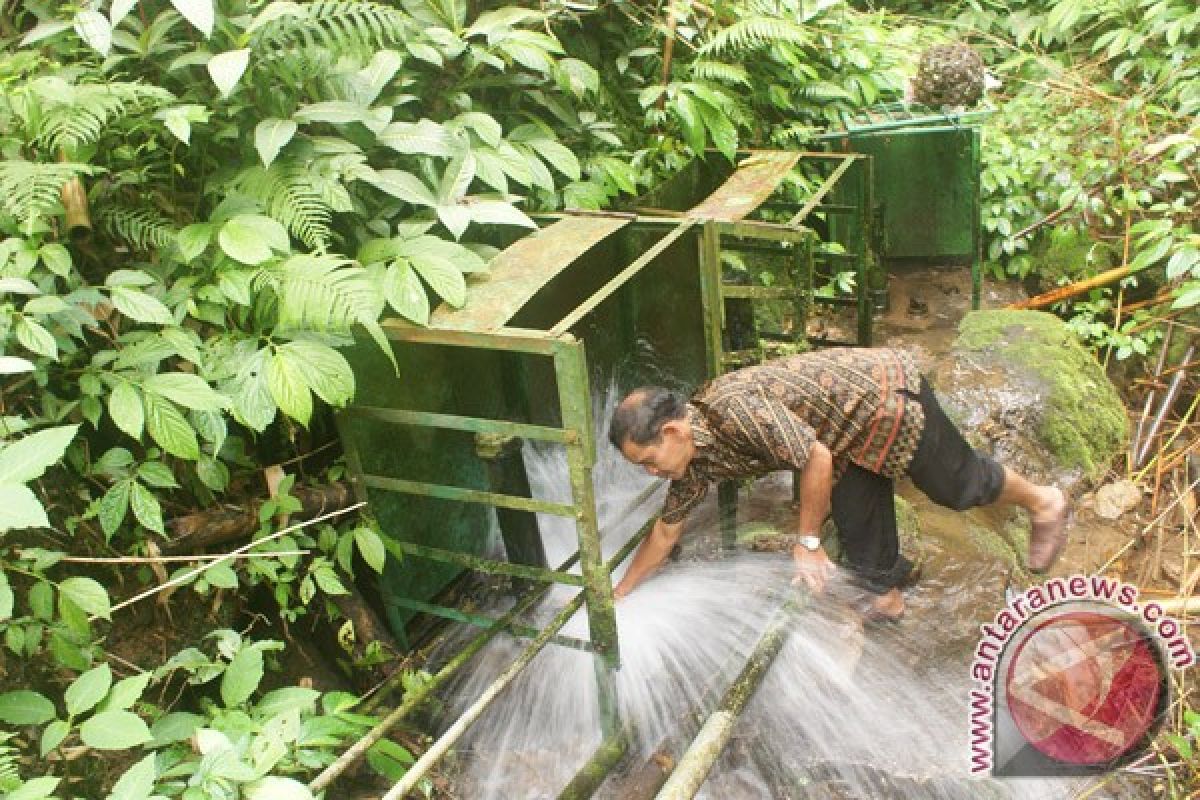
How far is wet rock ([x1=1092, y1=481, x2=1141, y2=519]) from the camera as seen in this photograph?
5453mm

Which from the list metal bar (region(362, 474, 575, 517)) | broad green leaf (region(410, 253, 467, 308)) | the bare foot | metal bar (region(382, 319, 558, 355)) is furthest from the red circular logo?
broad green leaf (region(410, 253, 467, 308))

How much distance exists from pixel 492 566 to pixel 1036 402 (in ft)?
11.5

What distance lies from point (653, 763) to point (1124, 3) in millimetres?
7745

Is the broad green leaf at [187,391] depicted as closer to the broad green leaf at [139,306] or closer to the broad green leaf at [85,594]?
the broad green leaf at [139,306]

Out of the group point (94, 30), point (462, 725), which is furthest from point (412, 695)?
point (94, 30)

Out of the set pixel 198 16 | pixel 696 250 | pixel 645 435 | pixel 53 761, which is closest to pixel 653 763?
pixel 645 435

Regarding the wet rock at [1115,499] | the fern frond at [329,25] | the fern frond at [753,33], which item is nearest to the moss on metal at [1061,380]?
the wet rock at [1115,499]

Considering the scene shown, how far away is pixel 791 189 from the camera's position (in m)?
6.23

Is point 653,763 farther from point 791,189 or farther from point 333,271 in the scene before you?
point 791,189

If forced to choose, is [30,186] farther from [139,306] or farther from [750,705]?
[750,705]

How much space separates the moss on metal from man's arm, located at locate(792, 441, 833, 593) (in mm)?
2483

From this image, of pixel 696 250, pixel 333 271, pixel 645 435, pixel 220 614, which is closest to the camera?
pixel 333 271

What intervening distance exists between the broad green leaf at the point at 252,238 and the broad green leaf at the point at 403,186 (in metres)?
0.44

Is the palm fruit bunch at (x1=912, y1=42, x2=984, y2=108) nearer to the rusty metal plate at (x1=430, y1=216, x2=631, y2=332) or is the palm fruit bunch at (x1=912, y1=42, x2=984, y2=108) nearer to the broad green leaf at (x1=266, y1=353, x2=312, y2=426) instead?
the rusty metal plate at (x1=430, y1=216, x2=631, y2=332)
